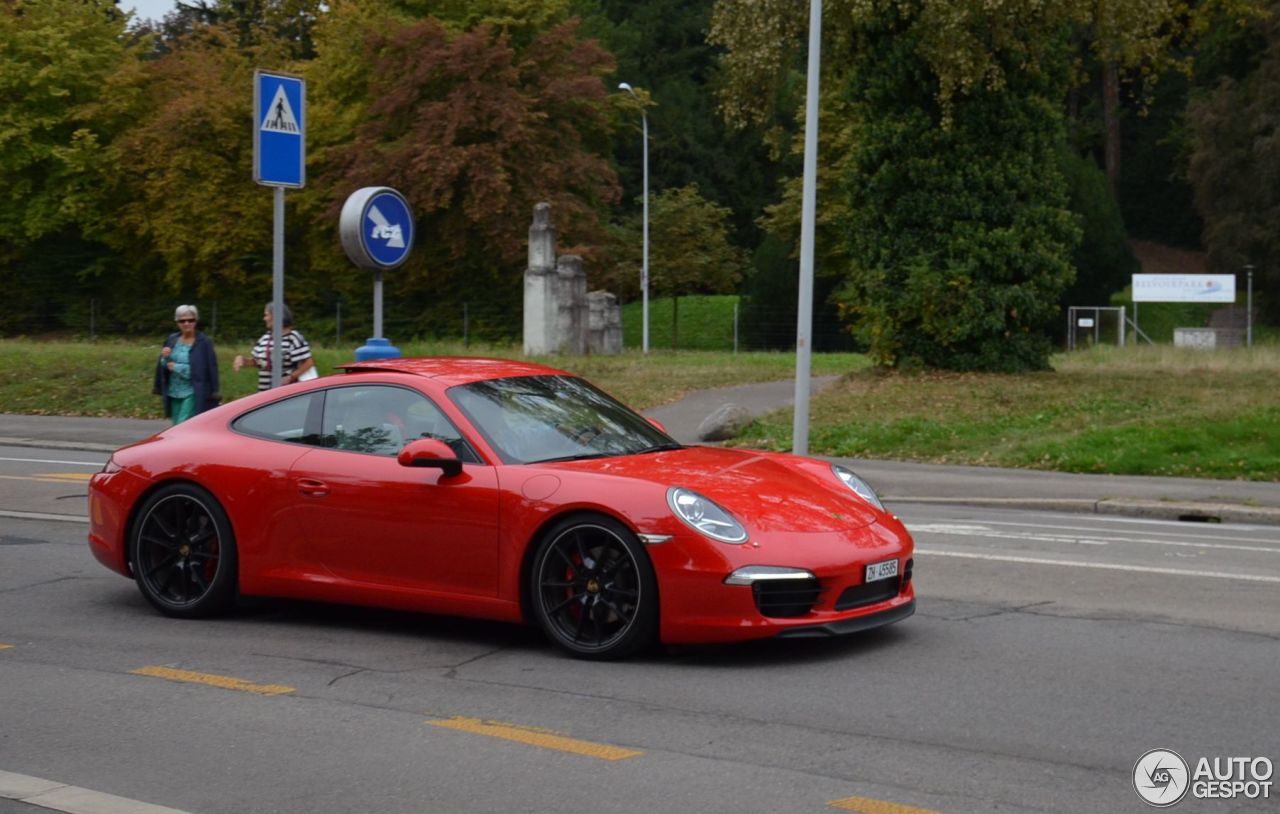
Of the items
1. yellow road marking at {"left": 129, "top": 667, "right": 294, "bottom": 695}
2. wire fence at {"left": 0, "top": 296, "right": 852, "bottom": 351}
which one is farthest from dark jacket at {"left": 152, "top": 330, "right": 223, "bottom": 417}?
wire fence at {"left": 0, "top": 296, "right": 852, "bottom": 351}

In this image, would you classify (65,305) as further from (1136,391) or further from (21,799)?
(21,799)

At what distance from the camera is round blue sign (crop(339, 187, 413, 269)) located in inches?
499

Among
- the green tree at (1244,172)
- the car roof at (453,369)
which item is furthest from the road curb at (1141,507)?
the green tree at (1244,172)

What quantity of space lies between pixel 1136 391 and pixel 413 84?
A: 3264cm

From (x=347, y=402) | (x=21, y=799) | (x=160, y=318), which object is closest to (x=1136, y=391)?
(x=347, y=402)

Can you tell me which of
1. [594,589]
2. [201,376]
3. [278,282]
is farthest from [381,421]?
[201,376]

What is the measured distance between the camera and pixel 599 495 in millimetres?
7809

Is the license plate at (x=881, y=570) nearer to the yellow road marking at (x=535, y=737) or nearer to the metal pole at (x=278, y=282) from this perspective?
the yellow road marking at (x=535, y=737)

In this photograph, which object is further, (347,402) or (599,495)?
(347,402)

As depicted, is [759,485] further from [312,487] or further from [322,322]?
[322,322]

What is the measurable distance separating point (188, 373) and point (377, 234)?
10.5 ft

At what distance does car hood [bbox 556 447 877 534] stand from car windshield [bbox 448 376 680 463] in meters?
0.23

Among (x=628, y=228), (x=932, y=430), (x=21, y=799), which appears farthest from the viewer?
(x=628, y=228)

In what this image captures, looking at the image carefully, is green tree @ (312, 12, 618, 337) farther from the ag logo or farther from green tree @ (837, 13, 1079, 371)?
the ag logo
